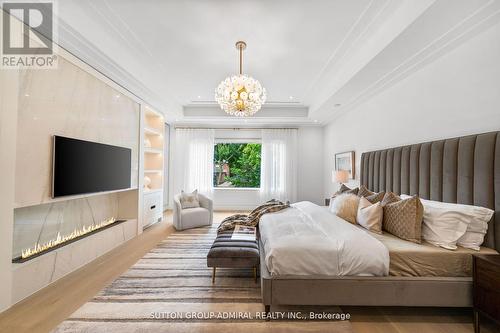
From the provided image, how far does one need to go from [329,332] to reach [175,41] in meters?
3.55

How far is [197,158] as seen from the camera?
251 inches

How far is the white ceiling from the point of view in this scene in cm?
211

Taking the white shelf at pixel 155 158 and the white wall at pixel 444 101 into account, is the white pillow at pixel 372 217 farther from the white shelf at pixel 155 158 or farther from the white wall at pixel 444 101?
the white shelf at pixel 155 158

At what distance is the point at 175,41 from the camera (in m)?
2.88

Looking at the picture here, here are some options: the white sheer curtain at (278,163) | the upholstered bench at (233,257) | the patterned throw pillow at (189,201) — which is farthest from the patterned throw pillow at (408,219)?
the white sheer curtain at (278,163)

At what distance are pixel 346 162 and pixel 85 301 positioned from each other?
476 centimetres

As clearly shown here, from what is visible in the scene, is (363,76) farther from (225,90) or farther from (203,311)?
(203,311)

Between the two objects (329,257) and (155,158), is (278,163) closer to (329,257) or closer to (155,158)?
(155,158)

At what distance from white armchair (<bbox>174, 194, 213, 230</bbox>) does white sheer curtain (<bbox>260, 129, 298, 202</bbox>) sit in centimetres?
201

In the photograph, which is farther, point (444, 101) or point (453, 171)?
point (444, 101)

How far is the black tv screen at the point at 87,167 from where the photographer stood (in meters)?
2.42

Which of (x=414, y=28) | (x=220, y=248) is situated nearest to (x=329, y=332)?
(x=220, y=248)

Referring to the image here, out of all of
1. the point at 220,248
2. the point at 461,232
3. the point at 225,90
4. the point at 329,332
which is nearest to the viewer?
the point at 329,332

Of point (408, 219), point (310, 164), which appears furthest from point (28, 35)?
point (310, 164)
